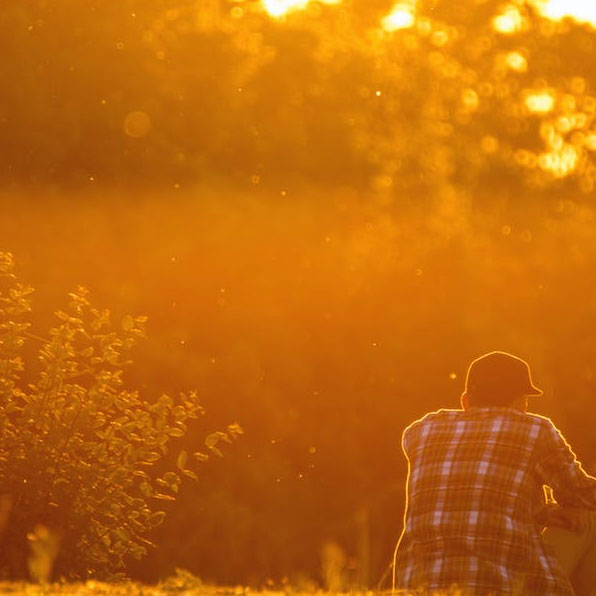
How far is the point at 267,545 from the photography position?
67.9 ft

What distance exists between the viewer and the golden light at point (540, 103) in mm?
35000

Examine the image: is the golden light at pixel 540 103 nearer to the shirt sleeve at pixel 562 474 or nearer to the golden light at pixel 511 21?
the golden light at pixel 511 21

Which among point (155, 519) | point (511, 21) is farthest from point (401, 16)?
point (155, 519)

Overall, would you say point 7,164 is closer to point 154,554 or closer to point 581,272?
point 154,554

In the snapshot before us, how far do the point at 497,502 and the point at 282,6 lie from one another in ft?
84.7

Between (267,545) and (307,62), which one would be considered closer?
(267,545)

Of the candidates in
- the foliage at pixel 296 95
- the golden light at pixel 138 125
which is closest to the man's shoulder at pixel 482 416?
the foliage at pixel 296 95

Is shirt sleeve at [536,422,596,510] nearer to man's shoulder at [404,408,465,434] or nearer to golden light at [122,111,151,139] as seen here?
man's shoulder at [404,408,465,434]

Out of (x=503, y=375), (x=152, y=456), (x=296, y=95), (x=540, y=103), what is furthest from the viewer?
(x=540, y=103)

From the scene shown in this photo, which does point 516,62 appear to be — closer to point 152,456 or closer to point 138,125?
point 138,125

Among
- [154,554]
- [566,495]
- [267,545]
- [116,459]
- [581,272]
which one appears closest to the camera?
[566,495]

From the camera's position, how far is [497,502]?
660 centimetres

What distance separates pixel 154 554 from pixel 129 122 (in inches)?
362

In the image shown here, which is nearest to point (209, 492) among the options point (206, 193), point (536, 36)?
point (206, 193)
